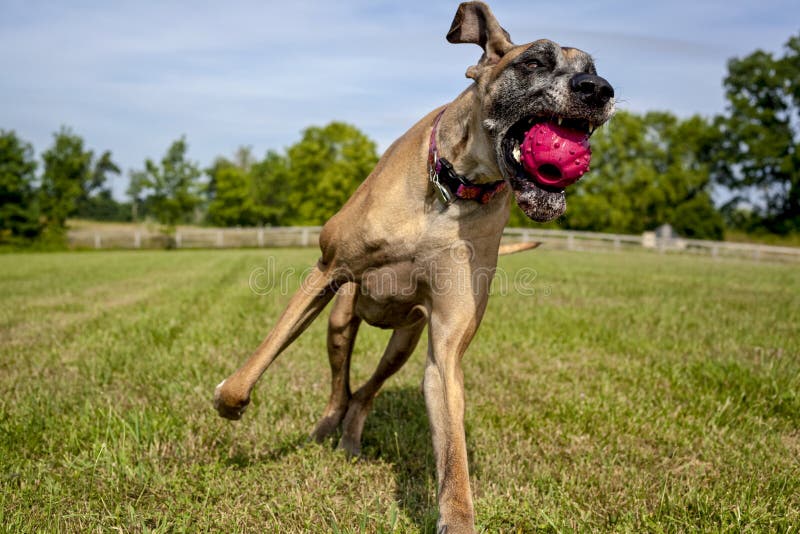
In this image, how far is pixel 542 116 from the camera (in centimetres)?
239

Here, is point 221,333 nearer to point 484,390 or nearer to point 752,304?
point 484,390

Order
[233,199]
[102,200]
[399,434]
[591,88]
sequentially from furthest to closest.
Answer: [102,200]
[233,199]
[399,434]
[591,88]

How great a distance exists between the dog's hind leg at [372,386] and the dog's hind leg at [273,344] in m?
0.62

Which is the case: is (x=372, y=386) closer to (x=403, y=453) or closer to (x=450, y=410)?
(x=403, y=453)

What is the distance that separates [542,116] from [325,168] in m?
52.1

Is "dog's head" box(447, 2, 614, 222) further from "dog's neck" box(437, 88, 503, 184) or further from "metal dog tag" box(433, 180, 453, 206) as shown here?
"metal dog tag" box(433, 180, 453, 206)

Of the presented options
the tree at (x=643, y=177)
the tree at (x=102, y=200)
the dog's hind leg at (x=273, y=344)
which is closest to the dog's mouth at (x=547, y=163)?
the dog's hind leg at (x=273, y=344)

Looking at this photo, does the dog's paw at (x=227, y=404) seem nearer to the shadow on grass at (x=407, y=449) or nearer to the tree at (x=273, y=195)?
the shadow on grass at (x=407, y=449)

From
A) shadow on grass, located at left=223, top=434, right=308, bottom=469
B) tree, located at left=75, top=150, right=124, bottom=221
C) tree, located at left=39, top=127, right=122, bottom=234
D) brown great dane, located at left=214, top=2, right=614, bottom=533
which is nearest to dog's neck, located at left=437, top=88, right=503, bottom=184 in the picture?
brown great dane, located at left=214, top=2, right=614, bottom=533

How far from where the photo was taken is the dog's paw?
109 inches

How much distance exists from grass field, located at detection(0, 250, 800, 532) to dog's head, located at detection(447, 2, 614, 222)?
4.26ft

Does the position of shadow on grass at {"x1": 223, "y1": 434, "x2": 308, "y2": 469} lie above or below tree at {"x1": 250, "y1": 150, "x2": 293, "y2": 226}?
below

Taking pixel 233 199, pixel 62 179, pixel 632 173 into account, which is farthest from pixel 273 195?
pixel 632 173

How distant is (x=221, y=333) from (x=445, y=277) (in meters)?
4.19
